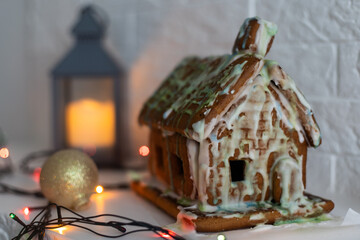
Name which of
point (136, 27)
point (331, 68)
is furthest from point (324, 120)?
point (136, 27)

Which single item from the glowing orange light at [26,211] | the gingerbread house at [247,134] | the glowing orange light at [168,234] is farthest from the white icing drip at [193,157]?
the glowing orange light at [26,211]

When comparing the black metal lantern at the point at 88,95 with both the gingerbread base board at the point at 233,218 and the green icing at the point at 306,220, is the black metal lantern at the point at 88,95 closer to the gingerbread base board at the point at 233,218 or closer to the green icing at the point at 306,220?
the gingerbread base board at the point at 233,218

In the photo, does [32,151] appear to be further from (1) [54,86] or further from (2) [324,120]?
(2) [324,120]

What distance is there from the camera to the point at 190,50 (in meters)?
1.32

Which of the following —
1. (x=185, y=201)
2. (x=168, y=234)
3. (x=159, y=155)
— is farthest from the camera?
(x=159, y=155)

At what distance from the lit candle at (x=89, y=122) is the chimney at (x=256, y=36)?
526mm

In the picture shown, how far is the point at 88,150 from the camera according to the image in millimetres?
1278

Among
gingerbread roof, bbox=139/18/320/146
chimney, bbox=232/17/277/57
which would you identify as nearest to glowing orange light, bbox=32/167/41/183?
gingerbread roof, bbox=139/18/320/146

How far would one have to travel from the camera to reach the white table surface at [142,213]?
75 centimetres

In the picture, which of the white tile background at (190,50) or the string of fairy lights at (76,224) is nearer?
the string of fairy lights at (76,224)

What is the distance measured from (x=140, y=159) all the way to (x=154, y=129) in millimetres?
414

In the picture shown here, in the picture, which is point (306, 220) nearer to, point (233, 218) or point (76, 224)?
point (233, 218)

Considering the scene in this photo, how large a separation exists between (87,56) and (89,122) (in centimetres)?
18

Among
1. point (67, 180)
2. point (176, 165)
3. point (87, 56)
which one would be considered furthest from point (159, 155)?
point (87, 56)
